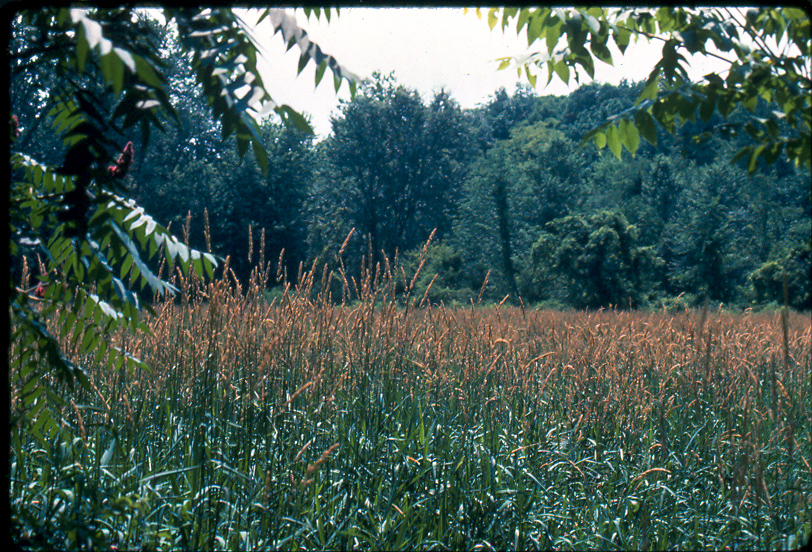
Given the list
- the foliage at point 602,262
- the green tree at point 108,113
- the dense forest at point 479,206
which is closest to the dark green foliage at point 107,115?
the green tree at point 108,113

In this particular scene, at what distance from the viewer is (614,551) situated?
2166 mm

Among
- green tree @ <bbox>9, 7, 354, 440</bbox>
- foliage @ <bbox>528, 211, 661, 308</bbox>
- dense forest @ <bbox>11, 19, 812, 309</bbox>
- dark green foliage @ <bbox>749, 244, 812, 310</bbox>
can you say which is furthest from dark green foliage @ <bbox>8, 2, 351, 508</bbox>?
foliage @ <bbox>528, 211, 661, 308</bbox>

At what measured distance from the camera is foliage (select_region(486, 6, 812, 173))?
6.74ft

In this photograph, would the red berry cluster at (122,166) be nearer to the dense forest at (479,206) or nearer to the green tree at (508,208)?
the dense forest at (479,206)

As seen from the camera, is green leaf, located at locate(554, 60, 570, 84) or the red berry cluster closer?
the red berry cluster

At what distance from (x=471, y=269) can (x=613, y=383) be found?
2585 cm

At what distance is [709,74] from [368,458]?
93.6 inches

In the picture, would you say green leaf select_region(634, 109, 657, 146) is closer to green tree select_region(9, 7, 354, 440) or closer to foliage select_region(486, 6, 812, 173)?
foliage select_region(486, 6, 812, 173)

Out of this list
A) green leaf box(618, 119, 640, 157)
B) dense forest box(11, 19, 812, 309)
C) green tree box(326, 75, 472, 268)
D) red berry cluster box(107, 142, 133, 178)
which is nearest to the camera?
red berry cluster box(107, 142, 133, 178)

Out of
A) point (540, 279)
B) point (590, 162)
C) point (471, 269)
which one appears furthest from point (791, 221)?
point (590, 162)

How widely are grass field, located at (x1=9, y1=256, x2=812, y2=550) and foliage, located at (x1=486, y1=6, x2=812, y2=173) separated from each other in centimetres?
89

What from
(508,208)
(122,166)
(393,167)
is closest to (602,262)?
(508,208)

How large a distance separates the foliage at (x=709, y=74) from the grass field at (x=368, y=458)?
89 cm

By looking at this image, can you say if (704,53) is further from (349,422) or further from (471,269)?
(471,269)
